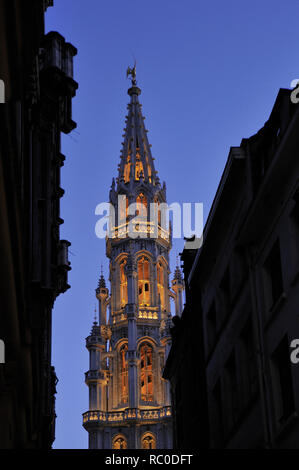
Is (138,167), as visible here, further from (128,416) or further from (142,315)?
(128,416)

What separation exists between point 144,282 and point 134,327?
8.48 metres

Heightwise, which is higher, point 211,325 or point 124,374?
point 124,374

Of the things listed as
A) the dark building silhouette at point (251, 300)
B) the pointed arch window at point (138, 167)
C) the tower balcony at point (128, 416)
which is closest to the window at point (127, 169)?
the pointed arch window at point (138, 167)

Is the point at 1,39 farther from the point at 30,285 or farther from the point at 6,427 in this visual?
the point at 6,427

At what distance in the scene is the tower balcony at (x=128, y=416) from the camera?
3868 inches

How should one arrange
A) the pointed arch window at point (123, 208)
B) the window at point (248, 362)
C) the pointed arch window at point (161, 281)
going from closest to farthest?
the window at point (248, 362) → the pointed arch window at point (161, 281) → the pointed arch window at point (123, 208)

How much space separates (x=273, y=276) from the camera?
926 inches

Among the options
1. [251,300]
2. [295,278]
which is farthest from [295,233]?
[251,300]

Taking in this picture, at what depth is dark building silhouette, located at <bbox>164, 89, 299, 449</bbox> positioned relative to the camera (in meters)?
21.3

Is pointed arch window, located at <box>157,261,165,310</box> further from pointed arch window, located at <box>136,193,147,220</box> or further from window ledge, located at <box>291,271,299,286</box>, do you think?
window ledge, located at <box>291,271,299,286</box>

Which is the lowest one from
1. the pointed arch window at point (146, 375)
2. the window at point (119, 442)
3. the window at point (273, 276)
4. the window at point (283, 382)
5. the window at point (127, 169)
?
the window at point (283, 382)

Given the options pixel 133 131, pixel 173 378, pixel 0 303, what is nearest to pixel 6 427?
pixel 0 303

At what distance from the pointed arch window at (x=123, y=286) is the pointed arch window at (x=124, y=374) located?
609 centimetres

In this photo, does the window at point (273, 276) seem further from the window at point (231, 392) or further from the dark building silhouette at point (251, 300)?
the window at point (231, 392)
